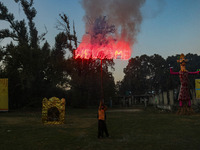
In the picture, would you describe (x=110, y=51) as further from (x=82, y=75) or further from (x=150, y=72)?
(x=150, y=72)

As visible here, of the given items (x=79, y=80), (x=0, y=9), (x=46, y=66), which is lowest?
(x=79, y=80)

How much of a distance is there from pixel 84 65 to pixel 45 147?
3620 centimetres

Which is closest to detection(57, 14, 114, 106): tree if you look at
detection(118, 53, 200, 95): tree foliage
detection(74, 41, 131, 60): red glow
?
detection(74, 41, 131, 60): red glow

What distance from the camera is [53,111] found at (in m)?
17.5

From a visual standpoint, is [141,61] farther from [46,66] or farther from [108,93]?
[46,66]

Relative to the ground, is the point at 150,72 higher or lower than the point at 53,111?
higher

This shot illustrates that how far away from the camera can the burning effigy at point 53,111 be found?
17.1 metres

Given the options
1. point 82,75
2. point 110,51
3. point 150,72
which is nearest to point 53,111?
point 110,51

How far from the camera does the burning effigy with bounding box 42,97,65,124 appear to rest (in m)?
17.1

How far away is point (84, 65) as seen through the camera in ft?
147

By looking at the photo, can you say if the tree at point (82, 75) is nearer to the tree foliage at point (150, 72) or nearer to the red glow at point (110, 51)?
the red glow at point (110, 51)

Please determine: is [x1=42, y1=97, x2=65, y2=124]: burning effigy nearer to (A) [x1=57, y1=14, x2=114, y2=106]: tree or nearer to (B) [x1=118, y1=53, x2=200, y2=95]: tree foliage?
(A) [x1=57, y1=14, x2=114, y2=106]: tree

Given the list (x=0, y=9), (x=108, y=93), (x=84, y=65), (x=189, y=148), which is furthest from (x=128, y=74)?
(x=189, y=148)

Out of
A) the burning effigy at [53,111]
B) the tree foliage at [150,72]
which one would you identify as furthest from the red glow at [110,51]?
the tree foliage at [150,72]
